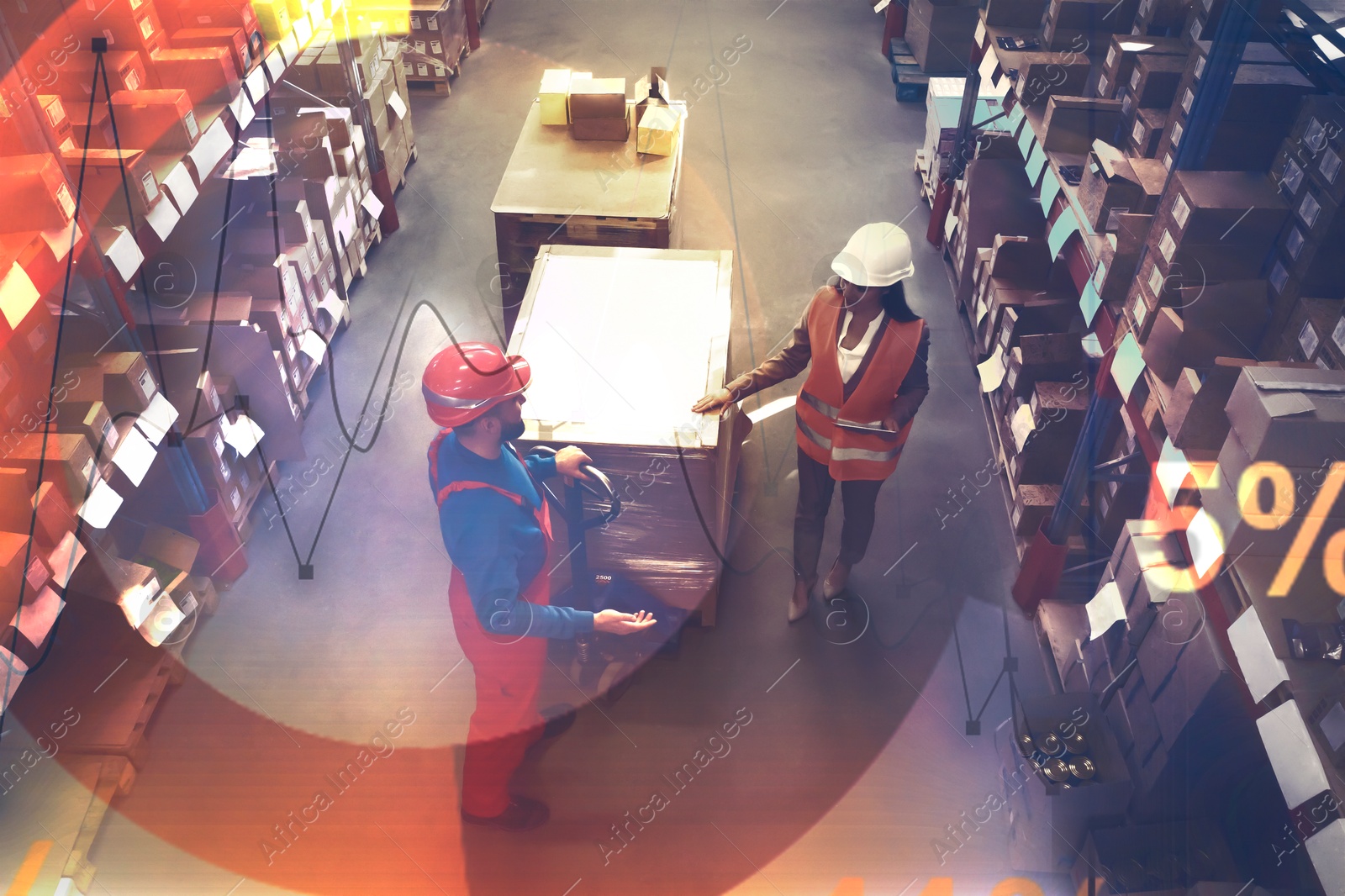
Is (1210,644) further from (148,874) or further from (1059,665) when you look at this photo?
(148,874)

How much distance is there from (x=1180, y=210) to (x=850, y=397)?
4.55 ft

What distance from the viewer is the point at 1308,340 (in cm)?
312

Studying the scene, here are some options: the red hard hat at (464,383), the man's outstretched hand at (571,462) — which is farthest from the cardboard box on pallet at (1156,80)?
the red hard hat at (464,383)

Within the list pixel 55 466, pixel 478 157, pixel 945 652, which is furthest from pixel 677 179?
pixel 55 466

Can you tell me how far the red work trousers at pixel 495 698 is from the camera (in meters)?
3.49

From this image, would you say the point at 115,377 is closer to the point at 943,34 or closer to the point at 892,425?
the point at 892,425

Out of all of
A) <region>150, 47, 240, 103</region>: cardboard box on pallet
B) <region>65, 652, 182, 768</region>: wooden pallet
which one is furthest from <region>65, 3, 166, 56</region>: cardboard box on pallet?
<region>65, 652, 182, 768</region>: wooden pallet

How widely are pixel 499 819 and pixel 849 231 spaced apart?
5348mm

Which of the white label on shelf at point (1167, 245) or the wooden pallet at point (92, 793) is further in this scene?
the wooden pallet at point (92, 793)

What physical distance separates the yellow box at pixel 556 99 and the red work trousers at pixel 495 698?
3.68 metres

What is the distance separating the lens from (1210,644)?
312 centimetres

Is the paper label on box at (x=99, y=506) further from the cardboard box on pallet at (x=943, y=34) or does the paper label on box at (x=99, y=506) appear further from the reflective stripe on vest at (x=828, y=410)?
the cardboard box on pallet at (x=943, y=34)

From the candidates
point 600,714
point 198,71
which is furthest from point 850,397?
point 198,71

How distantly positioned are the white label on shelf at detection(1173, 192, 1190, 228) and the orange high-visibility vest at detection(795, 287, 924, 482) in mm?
989
